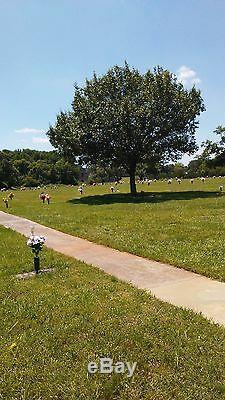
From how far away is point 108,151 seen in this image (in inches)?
1276

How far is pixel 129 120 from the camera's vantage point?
1216 inches

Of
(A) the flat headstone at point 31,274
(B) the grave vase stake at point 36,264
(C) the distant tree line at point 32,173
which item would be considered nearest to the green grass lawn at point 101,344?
(A) the flat headstone at point 31,274

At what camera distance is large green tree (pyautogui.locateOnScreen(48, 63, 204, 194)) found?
30969 mm

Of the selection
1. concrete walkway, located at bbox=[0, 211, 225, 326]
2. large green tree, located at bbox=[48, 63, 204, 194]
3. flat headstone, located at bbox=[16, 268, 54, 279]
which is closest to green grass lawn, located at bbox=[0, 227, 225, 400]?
concrete walkway, located at bbox=[0, 211, 225, 326]

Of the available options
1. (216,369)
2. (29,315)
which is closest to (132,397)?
(216,369)

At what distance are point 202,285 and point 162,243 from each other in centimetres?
420

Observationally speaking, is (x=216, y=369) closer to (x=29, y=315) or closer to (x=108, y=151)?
(x=29, y=315)

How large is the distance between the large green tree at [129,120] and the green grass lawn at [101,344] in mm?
24079

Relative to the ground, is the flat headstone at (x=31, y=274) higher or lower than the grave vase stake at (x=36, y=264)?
lower

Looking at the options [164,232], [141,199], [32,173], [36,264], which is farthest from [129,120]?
[32,173]

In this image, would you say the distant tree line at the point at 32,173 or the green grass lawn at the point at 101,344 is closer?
the green grass lawn at the point at 101,344

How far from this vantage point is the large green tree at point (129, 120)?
31.0 metres

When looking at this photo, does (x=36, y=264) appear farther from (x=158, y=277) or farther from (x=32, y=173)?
(x=32, y=173)

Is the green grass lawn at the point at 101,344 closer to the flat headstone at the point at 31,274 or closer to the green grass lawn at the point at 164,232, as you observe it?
the flat headstone at the point at 31,274
